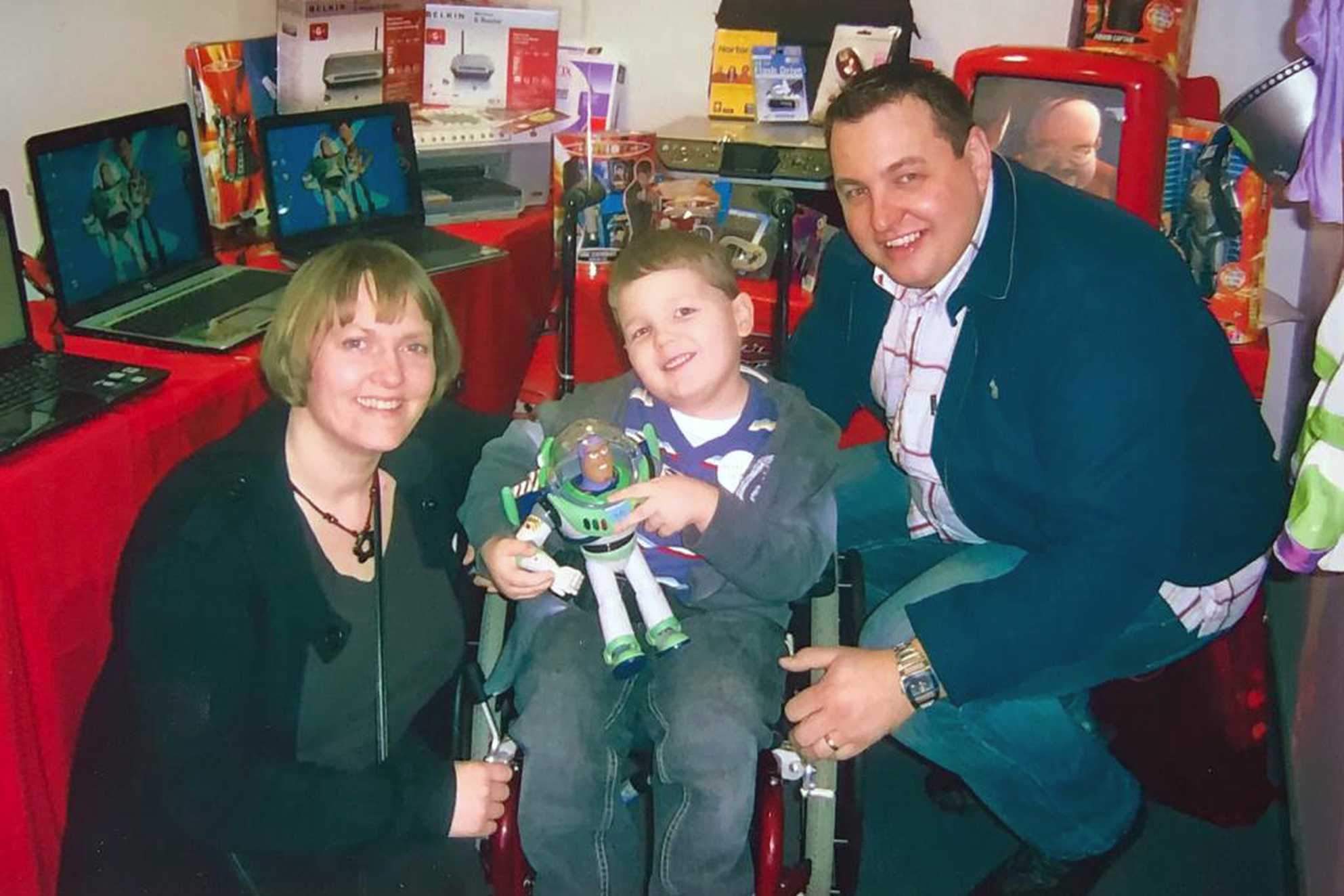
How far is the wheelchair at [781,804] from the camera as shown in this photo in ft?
5.20

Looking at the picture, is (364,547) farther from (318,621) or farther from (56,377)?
(56,377)

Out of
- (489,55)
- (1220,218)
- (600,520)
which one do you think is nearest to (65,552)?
(600,520)

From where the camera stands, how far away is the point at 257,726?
147 cm

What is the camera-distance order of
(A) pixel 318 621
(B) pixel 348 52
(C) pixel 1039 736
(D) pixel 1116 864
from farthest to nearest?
(B) pixel 348 52, (D) pixel 1116 864, (C) pixel 1039 736, (A) pixel 318 621

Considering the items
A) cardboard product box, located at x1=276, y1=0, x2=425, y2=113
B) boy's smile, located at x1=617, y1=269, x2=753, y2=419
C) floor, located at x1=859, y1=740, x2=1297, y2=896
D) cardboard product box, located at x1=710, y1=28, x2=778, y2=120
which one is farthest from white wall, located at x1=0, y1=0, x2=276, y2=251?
floor, located at x1=859, y1=740, x2=1297, y2=896

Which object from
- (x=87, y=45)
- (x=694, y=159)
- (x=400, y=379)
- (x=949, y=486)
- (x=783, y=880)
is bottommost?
(x=783, y=880)

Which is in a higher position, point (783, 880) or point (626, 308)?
point (626, 308)

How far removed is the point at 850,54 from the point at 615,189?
0.70 m

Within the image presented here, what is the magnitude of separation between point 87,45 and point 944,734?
205 centimetres

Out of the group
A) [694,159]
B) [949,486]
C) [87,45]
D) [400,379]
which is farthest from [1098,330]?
[87,45]

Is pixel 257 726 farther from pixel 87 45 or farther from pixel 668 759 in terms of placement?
pixel 87 45

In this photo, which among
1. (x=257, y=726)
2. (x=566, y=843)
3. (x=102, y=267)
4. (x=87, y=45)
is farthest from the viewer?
(x=87, y=45)

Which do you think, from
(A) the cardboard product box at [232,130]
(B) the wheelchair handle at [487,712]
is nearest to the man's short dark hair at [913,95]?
(B) the wheelchair handle at [487,712]

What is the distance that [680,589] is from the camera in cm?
171
